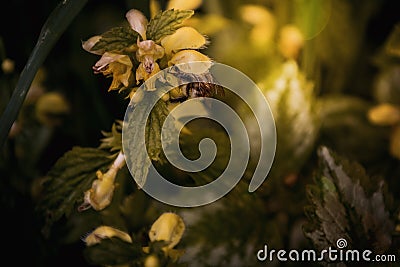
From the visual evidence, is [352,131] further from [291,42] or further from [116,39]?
[116,39]

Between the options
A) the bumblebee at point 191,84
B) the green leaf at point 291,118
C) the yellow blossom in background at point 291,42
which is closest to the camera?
the bumblebee at point 191,84

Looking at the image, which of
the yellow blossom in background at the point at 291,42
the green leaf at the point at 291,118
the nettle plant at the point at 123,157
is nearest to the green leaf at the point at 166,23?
the nettle plant at the point at 123,157

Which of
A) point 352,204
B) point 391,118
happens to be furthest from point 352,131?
point 352,204

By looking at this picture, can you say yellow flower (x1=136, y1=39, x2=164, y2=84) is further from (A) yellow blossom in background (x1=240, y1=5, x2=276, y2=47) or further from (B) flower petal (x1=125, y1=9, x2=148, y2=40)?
(A) yellow blossom in background (x1=240, y1=5, x2=276, y2=47)

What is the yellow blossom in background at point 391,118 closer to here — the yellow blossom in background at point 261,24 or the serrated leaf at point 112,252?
the yellow blossom in background at point 261,24

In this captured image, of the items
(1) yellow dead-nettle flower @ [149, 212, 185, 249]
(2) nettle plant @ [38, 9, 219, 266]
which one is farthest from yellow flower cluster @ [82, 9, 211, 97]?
(1) yellow dead-nettle flower @ [149, 212, 185, 249]
